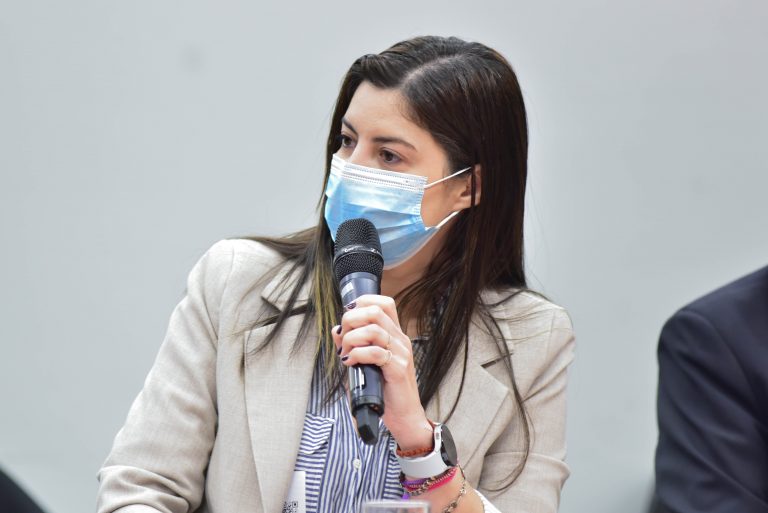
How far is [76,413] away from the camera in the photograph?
307 cm

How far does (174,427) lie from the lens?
1.96 m

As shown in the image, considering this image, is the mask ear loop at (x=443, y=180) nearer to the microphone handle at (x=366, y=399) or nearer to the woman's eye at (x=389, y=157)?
the woman's eye at (x=389, y=157)

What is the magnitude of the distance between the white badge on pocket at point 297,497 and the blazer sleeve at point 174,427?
0.18 meters

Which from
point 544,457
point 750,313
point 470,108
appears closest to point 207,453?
point 544,457

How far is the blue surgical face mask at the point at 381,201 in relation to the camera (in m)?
2.07

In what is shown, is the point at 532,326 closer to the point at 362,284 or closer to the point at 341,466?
the point at 341,466

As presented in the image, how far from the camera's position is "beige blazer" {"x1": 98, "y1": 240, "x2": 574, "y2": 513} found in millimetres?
1940

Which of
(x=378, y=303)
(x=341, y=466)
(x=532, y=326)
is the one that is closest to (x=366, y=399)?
(x=378, y=303)

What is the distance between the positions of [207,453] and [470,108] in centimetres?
86

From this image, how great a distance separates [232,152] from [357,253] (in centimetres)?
155

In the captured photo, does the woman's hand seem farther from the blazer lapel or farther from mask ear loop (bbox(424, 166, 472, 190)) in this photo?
mask ear loop (bbox(424, 166, 472, 190))

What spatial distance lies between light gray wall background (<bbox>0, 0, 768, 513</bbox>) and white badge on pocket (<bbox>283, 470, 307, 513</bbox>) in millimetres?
1230

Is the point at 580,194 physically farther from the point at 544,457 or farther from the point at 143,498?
the point at 143,498

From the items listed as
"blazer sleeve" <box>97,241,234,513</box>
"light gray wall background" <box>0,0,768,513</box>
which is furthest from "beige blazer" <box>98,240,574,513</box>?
"light gray wall background" <box>0,0,768,513</box>
